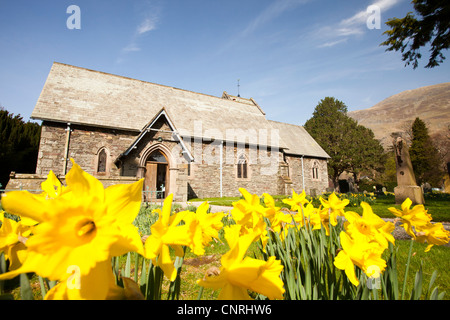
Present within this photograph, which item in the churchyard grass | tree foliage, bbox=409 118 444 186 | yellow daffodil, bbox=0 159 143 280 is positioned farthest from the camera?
tree foliage, bbox=409 118 444 186

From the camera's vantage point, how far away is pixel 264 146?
21000 millimetres

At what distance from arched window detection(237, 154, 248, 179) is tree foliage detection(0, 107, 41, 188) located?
17682 millimetres

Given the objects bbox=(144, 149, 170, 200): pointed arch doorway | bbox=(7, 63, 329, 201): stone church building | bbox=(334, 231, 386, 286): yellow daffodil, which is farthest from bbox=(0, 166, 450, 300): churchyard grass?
bbox=(144, 149, 170, 200): pointed arch doorway

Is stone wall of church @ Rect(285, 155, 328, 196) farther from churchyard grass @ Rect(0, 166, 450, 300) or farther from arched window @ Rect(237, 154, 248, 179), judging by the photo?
churchyard grass @ Rect(0, 166, 450, 300)

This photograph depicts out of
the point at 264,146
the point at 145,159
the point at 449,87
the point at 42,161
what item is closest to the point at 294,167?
the point at 264,146

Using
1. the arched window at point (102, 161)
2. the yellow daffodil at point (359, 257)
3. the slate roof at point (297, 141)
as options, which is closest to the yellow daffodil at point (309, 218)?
the yellow daffodil at point (359, 257)

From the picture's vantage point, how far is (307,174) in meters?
25.1

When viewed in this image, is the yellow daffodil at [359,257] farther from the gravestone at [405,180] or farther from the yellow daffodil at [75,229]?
the gravestone at [405,180]

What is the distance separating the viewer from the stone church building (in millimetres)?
13094

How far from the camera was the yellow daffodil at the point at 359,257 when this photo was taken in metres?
0.97

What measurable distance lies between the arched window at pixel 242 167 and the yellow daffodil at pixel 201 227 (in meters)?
18.3

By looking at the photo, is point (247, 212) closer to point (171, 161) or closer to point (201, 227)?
point (201, 227)

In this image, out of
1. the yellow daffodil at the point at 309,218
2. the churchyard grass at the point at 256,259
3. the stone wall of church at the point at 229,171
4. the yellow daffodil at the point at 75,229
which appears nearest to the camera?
the yellow daffodil at the point at 75,229
